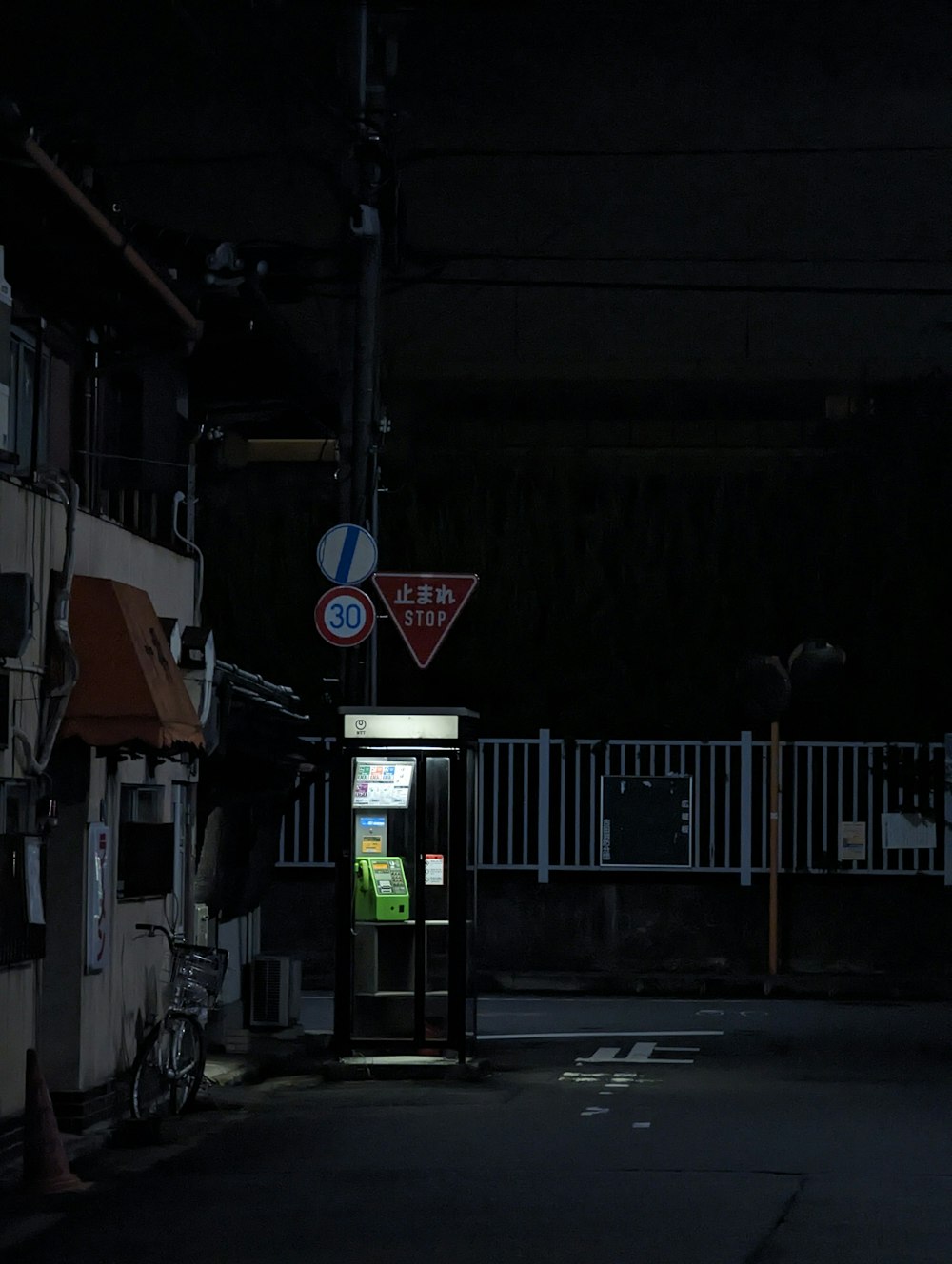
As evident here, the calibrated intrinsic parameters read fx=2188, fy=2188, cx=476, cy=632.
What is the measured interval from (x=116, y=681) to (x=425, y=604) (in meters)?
5.62

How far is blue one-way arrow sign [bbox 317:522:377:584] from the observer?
730 inches

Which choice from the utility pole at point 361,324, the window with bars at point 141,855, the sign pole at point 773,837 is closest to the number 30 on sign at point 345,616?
the utility pole at point 361,324

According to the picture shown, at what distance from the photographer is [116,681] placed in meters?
13.4

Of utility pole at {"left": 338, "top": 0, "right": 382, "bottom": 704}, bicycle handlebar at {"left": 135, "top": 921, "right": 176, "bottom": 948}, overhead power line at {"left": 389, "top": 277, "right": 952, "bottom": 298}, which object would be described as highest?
overhead power line at {"left": 389, "top": 277, "right": 952, "bottom": 298}

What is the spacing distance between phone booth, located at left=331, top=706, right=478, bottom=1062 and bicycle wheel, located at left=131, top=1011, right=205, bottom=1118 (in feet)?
10.3

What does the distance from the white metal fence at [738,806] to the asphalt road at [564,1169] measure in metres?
7.97

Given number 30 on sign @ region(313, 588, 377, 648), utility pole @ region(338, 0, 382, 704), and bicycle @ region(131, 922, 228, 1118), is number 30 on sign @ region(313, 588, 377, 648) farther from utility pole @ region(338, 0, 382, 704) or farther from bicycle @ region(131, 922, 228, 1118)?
bicycle @ region(131, 922, 228, 1118)

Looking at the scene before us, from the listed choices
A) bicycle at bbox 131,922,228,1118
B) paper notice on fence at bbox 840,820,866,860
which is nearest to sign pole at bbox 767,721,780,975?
paper notice on fence at bbox 840,820,866,860

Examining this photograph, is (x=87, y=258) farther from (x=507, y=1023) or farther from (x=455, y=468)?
(x=455, y=468)

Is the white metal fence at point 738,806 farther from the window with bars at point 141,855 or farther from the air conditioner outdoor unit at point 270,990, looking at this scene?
the window with bars at point 141,855

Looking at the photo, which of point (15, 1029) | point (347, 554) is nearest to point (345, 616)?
point (347, 554)

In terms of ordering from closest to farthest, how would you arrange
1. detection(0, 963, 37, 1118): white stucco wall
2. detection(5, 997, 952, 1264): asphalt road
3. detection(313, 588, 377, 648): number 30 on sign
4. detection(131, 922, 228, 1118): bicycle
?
detection(5, 997, 952, 1264): asphalt road < detection(0, 963, 37, 1118): white stucco wall < detection(131, 922, 228, 1118): bicycle < detection(313, 588, 377, 648): number 30 on sign

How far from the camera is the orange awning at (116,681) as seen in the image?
13.2 m

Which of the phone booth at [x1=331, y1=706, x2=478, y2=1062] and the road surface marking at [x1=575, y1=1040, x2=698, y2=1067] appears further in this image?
the road surface marking at [x1=575, y1=1040, x2=698, y2=1067]
